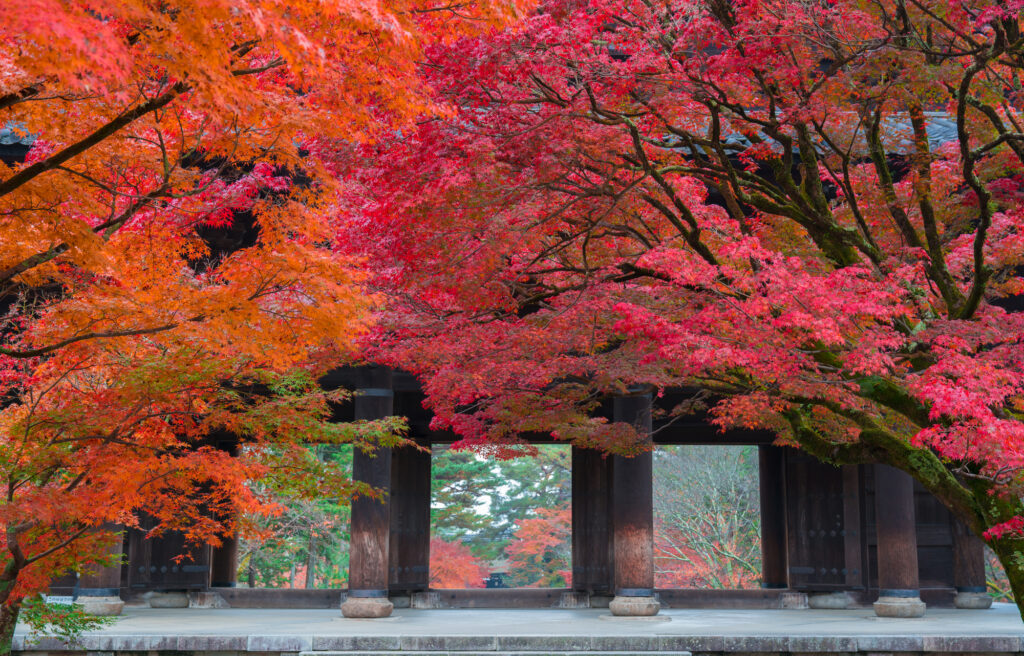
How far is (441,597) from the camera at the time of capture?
60.2 feet

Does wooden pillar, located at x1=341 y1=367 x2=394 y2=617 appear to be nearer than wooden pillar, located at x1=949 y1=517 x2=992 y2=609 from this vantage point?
Yes

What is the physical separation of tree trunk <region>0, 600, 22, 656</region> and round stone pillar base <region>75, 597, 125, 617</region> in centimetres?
639

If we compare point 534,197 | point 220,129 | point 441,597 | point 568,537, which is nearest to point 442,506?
point 568,537

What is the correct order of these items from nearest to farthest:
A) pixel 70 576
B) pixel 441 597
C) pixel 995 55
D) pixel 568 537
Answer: pixel 995 55 < pixel 70 576 < pixel 441 597 < pixel 568 537

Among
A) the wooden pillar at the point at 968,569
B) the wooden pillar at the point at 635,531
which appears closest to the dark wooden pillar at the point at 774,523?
the wooden pillar at the point at 968,569

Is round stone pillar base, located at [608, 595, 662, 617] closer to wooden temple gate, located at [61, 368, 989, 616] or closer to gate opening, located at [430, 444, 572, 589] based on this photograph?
wooden temple gate, located at [61, 368, 989, 616]

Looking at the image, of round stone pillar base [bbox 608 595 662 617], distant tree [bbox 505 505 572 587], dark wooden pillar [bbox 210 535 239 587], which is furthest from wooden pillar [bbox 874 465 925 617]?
distant tree [bbox 505 505 572 587]

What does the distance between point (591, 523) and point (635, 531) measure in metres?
4.35

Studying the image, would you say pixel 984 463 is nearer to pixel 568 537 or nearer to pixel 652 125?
pixel 652 125

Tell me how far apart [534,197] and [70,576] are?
1295 centimetres

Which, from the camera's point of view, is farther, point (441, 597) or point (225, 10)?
point (441, 597)

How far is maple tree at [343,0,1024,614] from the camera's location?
722 centimetres

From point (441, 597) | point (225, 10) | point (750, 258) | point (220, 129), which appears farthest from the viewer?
point (441, 597)

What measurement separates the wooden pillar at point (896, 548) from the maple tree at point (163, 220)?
10.1 meters
